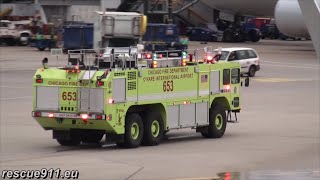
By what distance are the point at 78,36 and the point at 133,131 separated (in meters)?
39.3

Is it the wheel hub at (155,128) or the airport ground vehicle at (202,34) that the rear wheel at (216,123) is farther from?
the airport ground vehicle at (202,34)

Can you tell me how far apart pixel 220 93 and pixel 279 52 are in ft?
142

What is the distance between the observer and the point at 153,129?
63.7 ft

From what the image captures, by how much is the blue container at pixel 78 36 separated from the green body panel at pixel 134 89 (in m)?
37.1

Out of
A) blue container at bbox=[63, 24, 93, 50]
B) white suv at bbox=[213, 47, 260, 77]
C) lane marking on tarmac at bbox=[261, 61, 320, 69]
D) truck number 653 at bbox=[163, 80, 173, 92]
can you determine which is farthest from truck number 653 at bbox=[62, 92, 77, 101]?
blue container at bbox=[63, 24, 93, 50]

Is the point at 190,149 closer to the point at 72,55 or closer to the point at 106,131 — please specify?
the point at 106,131

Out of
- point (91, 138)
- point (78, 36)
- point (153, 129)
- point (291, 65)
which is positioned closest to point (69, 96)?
point (91, 138)

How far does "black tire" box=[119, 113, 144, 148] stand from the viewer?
732 inches

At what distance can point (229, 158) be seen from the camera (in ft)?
58.3

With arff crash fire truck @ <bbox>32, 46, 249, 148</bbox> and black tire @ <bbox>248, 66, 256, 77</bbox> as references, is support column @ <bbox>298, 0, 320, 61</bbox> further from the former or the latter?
black tire @ <bbox>248, 66, 256, 77</bbox>

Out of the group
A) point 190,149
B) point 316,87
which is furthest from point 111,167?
point 316,87

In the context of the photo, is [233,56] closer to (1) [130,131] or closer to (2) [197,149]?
(2) [197,149]

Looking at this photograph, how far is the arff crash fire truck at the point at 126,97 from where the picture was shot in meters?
18.2

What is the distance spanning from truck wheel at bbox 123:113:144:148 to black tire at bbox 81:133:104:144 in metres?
0.85
